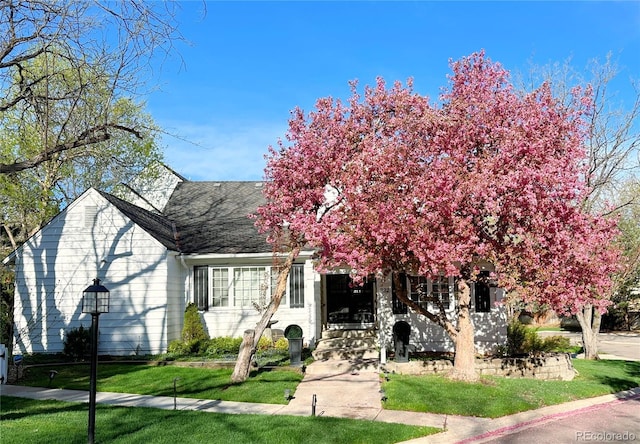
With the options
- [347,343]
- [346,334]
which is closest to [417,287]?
[346,334]

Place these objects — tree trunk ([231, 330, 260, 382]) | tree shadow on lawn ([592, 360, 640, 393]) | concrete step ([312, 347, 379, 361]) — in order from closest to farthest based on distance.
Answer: tree trunk ([231, 330, 260, 382]) → tree shadow on lawn ([592, 360, 640, 393]) → concrete step ([312, 347, 379, 361])

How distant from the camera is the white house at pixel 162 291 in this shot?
15.6 metres

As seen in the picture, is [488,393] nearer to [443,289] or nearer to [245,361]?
[245,361]

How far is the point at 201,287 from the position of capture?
16.7 m

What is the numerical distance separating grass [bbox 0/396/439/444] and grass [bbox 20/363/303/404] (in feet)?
5.21

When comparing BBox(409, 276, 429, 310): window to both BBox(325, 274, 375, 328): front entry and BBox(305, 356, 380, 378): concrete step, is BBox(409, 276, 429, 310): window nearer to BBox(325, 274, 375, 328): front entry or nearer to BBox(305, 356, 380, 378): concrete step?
BBox(325, 274, 375, 328): front entry

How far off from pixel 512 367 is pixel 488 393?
290cm

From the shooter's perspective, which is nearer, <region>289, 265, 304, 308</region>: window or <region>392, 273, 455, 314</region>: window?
<region>392, 273, 455, 314</region>: window

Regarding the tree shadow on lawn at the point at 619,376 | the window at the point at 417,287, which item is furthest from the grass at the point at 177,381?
the tree shadow on lawn at the point at 619,376

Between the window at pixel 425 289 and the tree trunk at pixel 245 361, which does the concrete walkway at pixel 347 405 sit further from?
the window at pixel 425 289

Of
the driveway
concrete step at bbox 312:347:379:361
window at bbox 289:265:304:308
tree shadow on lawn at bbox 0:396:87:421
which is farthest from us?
the driveway

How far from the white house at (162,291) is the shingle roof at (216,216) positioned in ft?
0.48

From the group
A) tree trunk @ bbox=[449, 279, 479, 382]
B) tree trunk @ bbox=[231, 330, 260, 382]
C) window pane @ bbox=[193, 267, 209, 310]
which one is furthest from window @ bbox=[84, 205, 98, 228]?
tree trunk @ bbox=[449, 279, 479, 382]

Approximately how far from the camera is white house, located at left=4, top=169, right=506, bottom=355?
15.6 m
